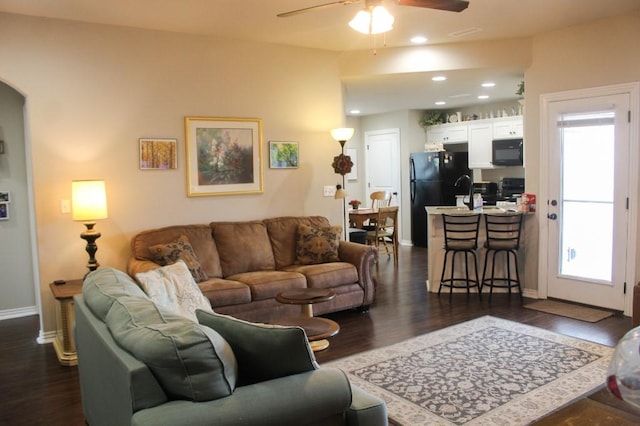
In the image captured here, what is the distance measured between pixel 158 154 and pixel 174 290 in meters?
2.04

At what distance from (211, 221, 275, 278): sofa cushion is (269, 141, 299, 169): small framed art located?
769mm

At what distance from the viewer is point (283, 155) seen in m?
5.65

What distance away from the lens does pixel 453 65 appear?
5707 millimetres

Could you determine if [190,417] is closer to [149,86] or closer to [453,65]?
[149,86]

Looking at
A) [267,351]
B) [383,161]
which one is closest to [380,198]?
[383,161]

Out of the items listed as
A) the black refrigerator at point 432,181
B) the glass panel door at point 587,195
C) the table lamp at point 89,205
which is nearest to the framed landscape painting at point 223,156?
the table lamp at point 89,205

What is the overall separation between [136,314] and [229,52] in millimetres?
3771

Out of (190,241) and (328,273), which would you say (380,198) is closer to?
(328,273)

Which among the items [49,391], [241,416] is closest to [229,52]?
[49,391]

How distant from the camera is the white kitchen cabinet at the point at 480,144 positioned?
27.7 ft

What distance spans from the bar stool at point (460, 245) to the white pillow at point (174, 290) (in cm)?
316

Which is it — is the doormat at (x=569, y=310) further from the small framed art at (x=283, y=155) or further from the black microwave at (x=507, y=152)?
the black microwave at (x=507, y=152)

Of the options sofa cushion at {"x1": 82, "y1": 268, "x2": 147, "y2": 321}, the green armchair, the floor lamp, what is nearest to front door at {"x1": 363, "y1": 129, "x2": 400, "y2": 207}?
the floor lamp

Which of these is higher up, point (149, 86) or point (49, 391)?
point (149, 86)
